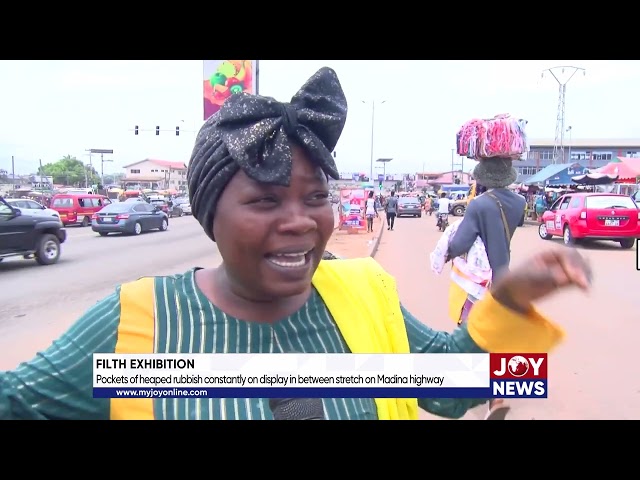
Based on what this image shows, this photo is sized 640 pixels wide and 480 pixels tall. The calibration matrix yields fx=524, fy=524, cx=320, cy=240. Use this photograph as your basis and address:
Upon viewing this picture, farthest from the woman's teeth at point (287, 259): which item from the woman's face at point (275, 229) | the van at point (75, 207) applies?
the van at point (75, 207)

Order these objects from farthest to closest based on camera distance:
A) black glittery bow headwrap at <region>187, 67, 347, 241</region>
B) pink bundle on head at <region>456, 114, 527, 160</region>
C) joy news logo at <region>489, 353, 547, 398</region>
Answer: pink bundle on head at <region>456, 114, 527, 160</region>
joy news logo at <region>489, 353, 547, 398</region>
black glittery bow headwrap at <region>187, 67, 347, 241</region>

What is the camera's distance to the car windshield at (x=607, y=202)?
11195 millimetres

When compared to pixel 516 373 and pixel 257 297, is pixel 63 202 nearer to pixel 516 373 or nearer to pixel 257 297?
pixel 257 297

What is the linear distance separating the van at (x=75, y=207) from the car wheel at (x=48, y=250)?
10091 mm

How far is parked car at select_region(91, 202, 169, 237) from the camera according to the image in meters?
15.6

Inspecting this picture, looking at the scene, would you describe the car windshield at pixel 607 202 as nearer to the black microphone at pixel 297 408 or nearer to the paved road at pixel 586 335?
the paved road at pixel 586 335

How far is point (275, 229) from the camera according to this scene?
3.45ft

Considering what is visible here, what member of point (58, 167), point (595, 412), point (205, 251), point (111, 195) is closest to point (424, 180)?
point (111, 195)

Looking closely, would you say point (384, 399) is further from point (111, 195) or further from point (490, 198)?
point (111, 195)

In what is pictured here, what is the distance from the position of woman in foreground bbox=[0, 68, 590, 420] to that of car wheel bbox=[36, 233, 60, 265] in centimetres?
948

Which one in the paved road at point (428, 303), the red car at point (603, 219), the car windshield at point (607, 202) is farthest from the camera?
the car windshield at point (607, 202)

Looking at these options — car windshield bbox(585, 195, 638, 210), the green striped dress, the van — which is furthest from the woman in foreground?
the van

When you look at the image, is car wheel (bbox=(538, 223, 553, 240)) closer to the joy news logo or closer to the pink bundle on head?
the pink bundle on head
